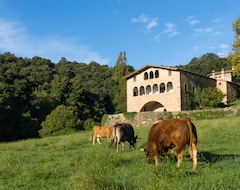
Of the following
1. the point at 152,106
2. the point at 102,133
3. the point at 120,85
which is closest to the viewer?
the point at 102,133

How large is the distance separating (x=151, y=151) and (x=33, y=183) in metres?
3.46

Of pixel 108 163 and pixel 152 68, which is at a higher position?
pixel 152 68

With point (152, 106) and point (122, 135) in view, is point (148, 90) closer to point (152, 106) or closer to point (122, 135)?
point (152, 106)

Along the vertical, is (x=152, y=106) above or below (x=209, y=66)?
below

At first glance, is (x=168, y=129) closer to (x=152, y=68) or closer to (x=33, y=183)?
(x=33, y=183)

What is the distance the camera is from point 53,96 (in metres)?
57.4

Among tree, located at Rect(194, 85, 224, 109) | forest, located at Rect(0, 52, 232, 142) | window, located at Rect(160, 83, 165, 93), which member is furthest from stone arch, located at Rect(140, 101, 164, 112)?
forest, located at Rect(0, 52, 232, 142)

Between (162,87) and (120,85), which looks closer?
(162,87)

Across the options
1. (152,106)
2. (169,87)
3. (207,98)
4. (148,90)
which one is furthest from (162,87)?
(207,98)

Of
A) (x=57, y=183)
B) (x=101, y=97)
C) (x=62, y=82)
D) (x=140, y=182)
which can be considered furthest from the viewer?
(x=101, y=97)

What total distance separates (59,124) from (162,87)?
18040 millimetres

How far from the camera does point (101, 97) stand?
6544 centimetres

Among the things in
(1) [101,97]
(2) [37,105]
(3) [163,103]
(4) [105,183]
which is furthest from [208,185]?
(1) [101,97]

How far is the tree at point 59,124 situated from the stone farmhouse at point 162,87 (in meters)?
11.9
